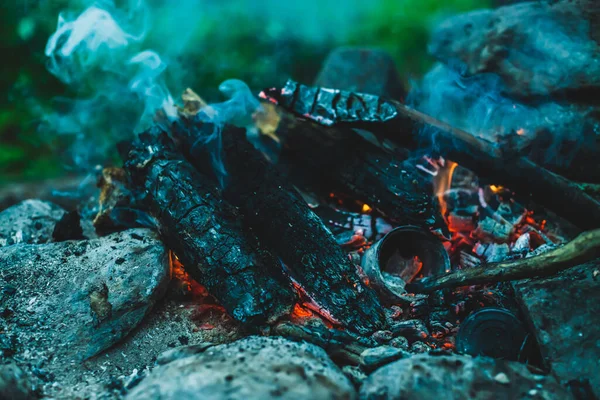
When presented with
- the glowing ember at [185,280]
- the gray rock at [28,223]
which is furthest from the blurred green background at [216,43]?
the glowing ember at [185,280]

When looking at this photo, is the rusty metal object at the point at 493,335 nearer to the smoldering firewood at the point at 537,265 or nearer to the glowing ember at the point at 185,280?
the smoldering firewood at the point at 537,265

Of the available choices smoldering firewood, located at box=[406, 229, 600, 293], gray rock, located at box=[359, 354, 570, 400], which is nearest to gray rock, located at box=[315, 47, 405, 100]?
smoldering firewood, located at box=[406, 229, 600, 293]

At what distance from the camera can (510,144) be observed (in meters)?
4.13

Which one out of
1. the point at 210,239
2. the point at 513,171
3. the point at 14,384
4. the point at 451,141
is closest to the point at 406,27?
the point at 451,141

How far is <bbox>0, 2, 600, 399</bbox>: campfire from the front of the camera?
2314 millimetres

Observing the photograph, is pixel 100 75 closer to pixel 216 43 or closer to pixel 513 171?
pixel 216 43

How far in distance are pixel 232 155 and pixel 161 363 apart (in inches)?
67.3

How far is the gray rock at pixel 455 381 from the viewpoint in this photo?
2.08 metres

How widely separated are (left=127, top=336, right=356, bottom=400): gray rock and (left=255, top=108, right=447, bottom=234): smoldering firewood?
5.39 feet

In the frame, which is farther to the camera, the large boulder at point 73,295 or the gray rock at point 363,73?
the gray rock at point 363,73

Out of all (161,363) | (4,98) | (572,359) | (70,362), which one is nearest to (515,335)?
(572,359)

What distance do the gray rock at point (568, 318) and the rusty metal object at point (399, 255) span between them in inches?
29.4

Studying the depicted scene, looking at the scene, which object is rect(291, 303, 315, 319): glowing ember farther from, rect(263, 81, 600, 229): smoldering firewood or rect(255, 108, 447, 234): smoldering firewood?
rect(263, 81, 600, 229): smoldering firewood

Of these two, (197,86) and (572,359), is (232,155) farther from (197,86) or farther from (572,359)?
(197,86)
